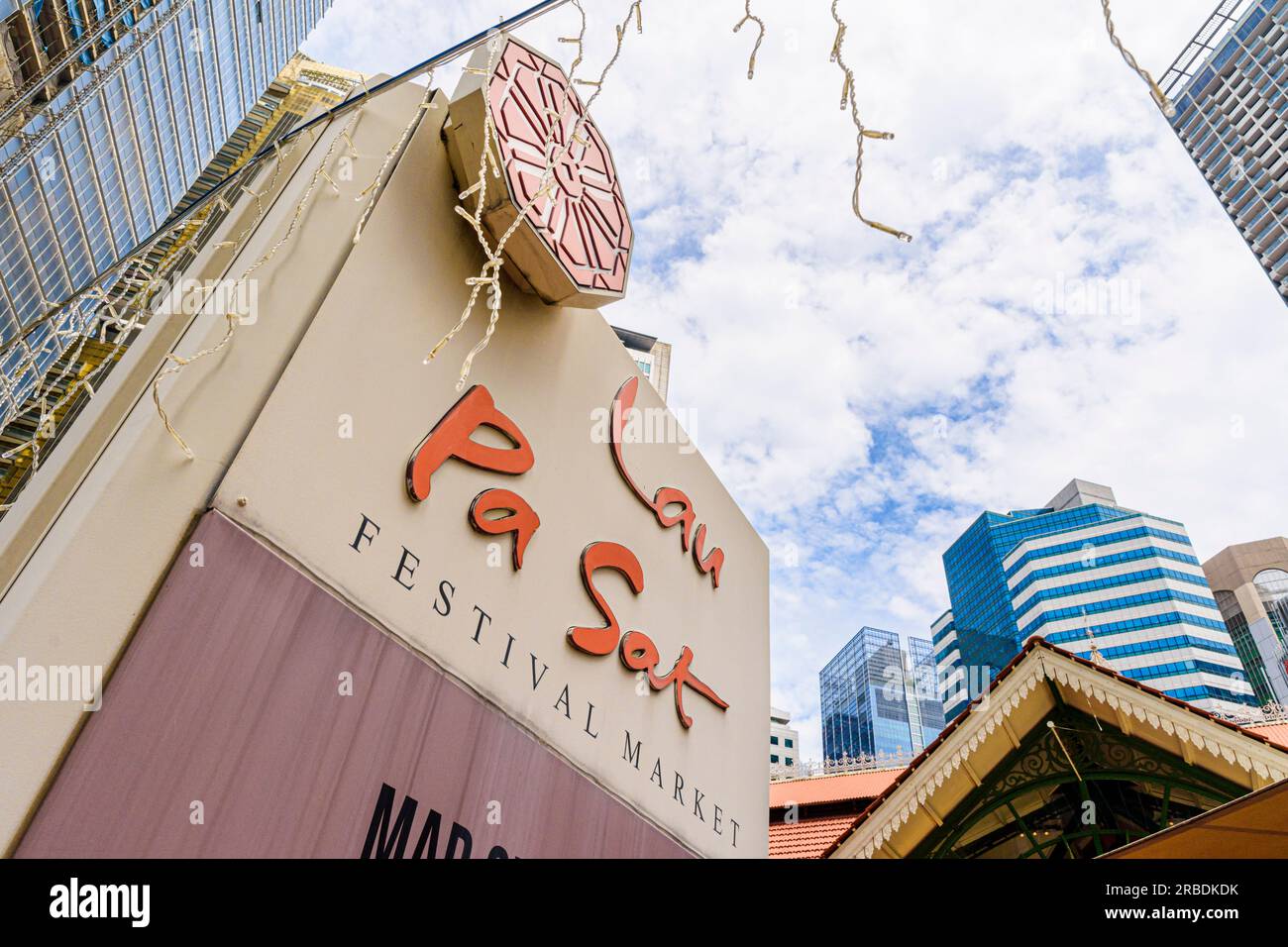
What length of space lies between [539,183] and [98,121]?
35.7 metres

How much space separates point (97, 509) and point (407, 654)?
163 cm

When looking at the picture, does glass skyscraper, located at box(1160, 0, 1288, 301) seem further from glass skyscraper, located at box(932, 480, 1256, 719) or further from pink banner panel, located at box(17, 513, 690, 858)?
pink banner panel, located at box(17, 513, 690, 858)

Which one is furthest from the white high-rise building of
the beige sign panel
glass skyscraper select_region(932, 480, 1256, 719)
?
the beige sign panel

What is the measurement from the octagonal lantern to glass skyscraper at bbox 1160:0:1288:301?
107 metres

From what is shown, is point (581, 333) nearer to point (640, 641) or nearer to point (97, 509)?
point (640, 641)

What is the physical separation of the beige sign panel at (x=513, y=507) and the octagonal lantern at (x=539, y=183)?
28cm

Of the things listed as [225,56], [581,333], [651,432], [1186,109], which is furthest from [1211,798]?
[1186,109]

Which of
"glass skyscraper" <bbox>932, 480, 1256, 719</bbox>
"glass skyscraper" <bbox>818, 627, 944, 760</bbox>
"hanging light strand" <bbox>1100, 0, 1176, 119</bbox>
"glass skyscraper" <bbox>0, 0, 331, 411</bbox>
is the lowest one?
"hanging light strand" <bbox>1100, 0, 1176, 119</bbox>

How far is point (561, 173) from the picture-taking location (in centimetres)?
604

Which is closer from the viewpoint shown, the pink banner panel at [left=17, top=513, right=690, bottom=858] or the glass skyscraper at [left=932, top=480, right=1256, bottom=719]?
the pink banner panel at [left=17, top=513, right=690, bottom=858]

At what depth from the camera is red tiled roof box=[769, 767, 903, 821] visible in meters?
11.5

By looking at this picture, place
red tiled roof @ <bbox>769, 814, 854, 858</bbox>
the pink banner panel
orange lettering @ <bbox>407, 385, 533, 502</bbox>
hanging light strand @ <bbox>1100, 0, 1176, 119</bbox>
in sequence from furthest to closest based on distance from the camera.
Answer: red tiled roof @ <bbox>769, 814, 854, 858</bbox>
orange lettering @ <bbox>407, 385, 533, 502</bbox>
the pink banner panel
hanging light strand @ <bbox>1100, 0, 1176, 119</bbox>

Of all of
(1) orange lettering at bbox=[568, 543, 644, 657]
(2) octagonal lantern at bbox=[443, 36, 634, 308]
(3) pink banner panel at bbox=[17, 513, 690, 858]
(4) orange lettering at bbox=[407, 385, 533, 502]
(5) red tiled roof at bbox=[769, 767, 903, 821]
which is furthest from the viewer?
(5) red tiled roof at bbox=[769, 767, 903, 821]

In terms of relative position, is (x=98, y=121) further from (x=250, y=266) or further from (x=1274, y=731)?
(x=1274, y=731)
